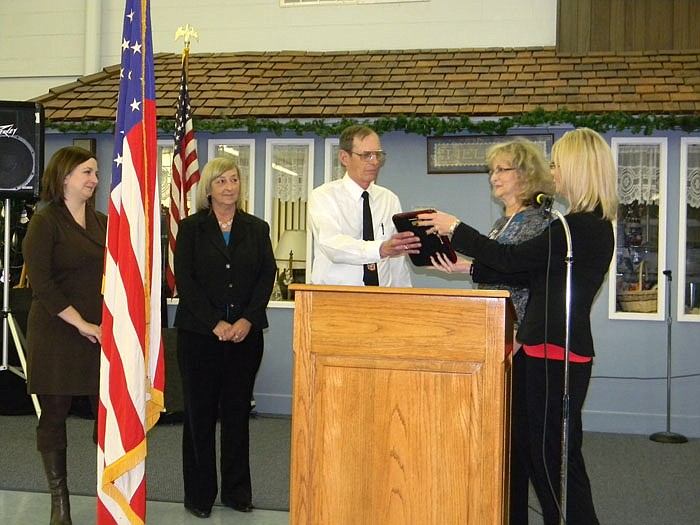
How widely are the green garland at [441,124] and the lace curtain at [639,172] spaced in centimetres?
22

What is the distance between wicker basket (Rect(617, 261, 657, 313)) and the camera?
7.16 metres

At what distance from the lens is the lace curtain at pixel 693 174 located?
23.3 ft

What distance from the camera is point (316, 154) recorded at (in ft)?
25.4

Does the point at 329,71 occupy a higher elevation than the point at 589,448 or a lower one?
higher

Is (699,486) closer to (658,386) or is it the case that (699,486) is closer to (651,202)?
(658,386)

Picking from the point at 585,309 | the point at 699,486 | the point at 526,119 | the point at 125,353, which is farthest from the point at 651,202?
the point at 125,353

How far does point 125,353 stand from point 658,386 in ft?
16.1

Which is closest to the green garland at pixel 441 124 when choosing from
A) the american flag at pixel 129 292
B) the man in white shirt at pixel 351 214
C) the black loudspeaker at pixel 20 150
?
the black loudspeaker at pixel 20 150

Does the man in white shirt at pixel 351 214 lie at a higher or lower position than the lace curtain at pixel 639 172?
lower

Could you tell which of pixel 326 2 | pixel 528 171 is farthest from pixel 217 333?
pixel 326 2

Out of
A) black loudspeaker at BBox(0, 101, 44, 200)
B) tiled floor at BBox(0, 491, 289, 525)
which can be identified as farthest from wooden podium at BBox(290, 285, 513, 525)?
black loudspeaker at BBox(0, 101, 44, 200)

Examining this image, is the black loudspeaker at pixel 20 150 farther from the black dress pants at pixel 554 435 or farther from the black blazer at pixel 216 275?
the black dress pants at pixel 554 435

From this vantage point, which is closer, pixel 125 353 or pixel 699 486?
pixel 125 353

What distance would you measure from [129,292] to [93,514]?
1.41m
